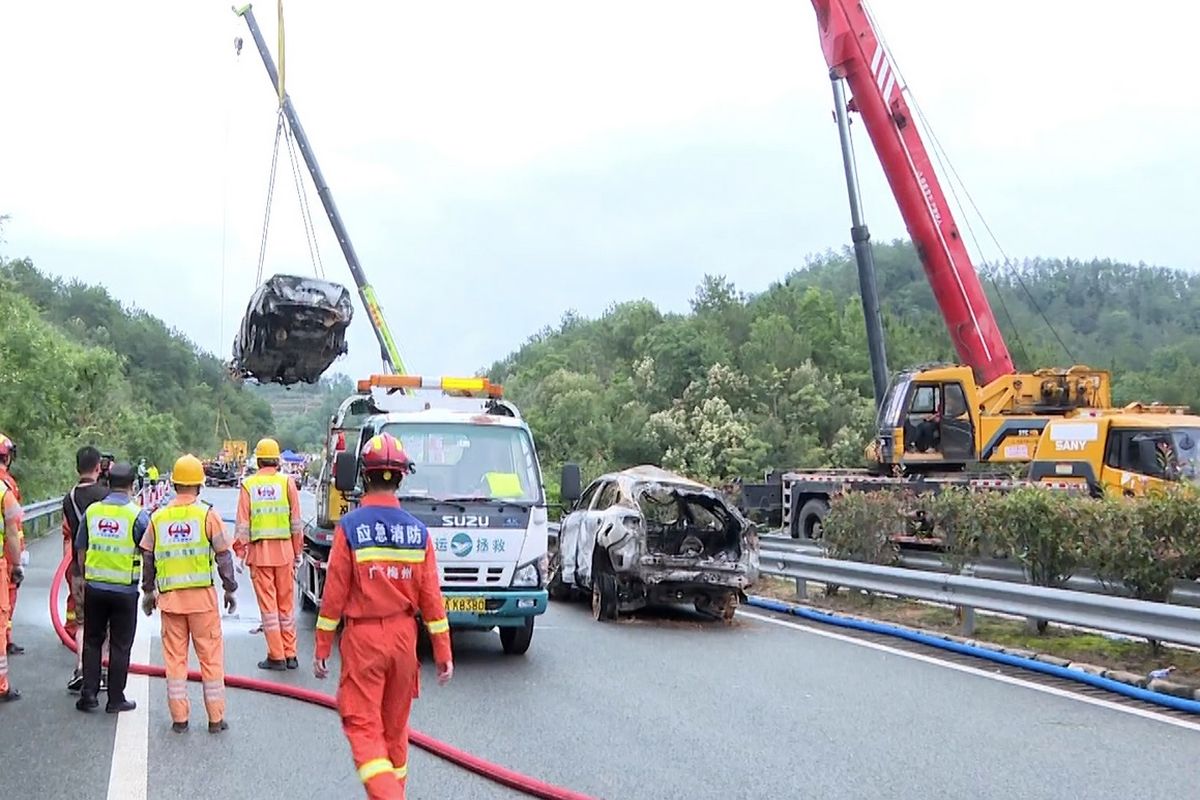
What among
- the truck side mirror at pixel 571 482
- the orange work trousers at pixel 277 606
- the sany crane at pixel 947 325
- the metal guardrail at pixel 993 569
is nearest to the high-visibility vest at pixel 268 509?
the orange work trousers at pixel 277 606

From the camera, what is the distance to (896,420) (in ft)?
64.7

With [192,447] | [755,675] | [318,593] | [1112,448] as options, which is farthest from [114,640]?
[192,447]

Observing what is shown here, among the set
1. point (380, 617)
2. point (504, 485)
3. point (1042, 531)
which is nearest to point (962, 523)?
point (1042, 531)

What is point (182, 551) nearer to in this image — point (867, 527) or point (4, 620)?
point (4, 620)

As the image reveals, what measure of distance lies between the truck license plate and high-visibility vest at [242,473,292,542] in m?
1.44

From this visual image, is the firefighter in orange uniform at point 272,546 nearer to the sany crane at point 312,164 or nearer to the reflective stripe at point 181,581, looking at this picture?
the reflective stripe at point 181,581

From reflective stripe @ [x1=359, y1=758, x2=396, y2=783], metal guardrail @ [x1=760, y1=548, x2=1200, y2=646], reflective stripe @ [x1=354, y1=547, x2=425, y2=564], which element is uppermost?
reflective stripe @ [x1=354, y1=547, x2=425, y2=564]

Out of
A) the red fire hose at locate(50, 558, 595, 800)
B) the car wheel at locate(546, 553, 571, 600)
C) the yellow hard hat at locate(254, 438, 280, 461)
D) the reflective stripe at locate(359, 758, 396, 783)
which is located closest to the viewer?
the reflective stripe at locate(359, 758, 396, 783)

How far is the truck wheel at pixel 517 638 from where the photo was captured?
34.6ft

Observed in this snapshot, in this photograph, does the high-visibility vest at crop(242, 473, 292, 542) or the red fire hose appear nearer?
the red fire hose

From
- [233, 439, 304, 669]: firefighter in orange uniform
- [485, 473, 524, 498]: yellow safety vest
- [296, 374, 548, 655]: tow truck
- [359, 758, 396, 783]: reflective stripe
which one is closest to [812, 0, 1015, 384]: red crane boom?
[296, 374, 548, 655]: tow truck

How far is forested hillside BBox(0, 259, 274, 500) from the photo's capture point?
31.3 m

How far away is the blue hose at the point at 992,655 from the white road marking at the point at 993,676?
0.78ft

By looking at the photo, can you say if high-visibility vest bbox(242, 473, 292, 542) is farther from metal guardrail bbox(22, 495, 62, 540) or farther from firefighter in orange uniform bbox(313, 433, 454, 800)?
metal guardrail bbox(22, 495, 62, 540)
